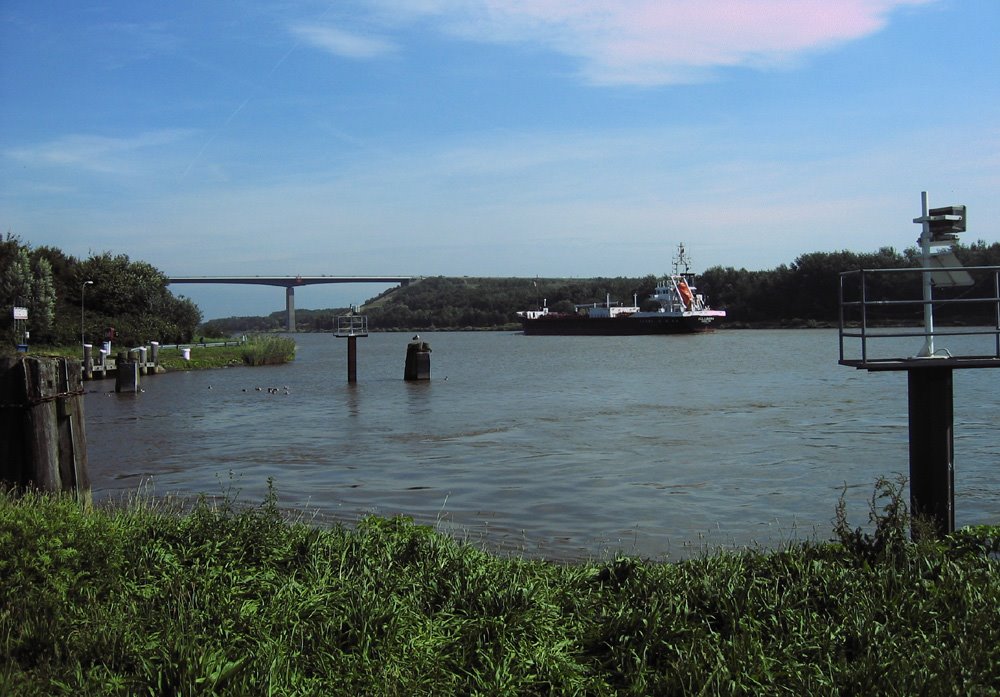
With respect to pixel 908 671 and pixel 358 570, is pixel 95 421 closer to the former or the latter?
pixel 358 570

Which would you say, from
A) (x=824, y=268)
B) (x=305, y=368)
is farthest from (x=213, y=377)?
(x=824, y=268)

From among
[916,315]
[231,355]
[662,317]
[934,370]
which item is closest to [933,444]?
[934,370]

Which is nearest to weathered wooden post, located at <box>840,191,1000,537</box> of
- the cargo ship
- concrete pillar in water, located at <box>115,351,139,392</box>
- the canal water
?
the canal water

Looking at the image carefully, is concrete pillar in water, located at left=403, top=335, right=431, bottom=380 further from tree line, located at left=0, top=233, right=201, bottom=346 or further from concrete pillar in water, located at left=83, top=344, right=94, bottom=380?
tree line, located at left=0, top=233, right=201, bottom=346

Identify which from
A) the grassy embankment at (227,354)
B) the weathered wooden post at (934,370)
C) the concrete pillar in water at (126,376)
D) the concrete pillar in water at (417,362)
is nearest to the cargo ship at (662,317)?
the grassy embankment at (227,354)

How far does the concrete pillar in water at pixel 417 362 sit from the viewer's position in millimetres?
43969

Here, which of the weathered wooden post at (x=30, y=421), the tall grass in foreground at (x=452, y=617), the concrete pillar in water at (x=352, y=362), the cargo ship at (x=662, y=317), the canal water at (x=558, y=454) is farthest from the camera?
the cargo ship at (x=662, y=317)

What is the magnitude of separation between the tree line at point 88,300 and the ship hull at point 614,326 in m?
60.0

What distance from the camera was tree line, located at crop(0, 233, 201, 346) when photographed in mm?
51278

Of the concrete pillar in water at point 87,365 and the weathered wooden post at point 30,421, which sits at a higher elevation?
the weathered wooden post at point 30,421

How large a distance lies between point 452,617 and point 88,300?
64.4 m

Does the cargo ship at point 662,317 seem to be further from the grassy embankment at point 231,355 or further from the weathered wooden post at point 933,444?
the weathered wooden post at point 933,444

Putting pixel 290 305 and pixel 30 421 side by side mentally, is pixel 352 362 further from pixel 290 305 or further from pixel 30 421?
pixel 290 305

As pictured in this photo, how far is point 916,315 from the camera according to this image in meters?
93.4
